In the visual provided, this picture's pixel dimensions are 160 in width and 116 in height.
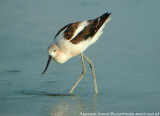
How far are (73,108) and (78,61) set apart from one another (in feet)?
11.0

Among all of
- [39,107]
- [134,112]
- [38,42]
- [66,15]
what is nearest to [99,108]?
[134,112]

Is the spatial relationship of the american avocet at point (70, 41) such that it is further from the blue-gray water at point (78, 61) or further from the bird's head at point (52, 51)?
the blue-gray water at point (78, 61)

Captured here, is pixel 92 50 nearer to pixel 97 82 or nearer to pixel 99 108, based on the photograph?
pixel 97 82

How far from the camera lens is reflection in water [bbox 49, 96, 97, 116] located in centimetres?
543

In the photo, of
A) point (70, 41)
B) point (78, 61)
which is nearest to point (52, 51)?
point (70, 41)

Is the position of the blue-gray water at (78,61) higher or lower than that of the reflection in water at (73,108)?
lower

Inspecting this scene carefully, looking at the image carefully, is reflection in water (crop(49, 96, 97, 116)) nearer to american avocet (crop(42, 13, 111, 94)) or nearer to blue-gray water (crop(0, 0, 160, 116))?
blue-gray water (crop(0, 0, 160, 116))

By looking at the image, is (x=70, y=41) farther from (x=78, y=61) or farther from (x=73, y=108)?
(x=73, y=108)

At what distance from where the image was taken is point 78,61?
898 cm

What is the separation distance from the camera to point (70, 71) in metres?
8.16

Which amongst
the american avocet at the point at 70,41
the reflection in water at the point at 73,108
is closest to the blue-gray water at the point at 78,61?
the reflection in water at the point at 73,108

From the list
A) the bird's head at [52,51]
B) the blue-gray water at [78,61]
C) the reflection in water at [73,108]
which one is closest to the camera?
the reflection in water at [73,108]

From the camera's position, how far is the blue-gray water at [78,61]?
5973mm

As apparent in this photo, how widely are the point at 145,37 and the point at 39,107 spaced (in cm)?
515
